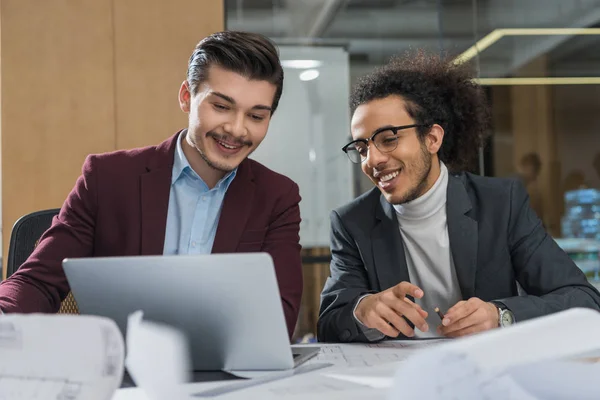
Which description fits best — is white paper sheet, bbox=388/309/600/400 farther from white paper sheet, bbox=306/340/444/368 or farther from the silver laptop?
white paper sheet, bbox=306/340/444/368

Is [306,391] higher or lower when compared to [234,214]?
lower

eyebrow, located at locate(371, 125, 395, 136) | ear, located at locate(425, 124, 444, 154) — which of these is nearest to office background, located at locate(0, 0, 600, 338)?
ear, located at locate(425, 124, 444, 154)

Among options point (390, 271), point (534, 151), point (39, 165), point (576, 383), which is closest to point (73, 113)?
point (39, 165)

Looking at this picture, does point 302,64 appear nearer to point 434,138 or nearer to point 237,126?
point 434,138

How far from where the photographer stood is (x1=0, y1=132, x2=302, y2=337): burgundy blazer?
69.4 inches

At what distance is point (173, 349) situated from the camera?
0.70 meters

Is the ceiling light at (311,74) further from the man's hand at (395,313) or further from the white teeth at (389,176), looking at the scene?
the man's hand at (395,313)

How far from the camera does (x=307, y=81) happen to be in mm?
4191

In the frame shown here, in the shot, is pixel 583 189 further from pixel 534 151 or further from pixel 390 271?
pixel 390 271

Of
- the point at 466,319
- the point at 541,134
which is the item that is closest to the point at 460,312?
the point at 466,319

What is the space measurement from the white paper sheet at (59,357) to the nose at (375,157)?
4.64ft

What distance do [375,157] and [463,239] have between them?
332 mm

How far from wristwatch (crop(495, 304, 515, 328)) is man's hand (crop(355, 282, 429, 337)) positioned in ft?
0.70

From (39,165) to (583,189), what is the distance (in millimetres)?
3156
